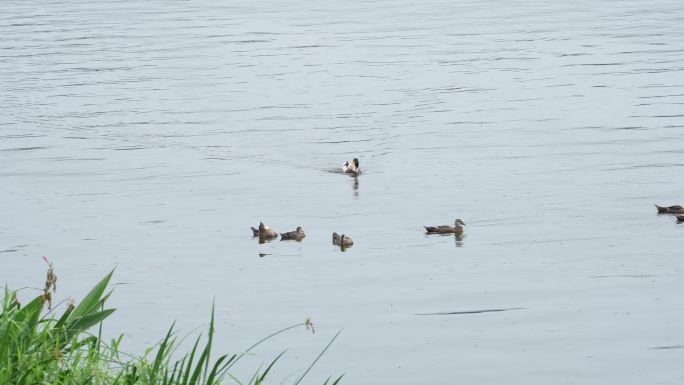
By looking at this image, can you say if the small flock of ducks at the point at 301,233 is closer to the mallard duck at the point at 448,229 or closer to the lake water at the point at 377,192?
the mallard duck at the point at 448,229

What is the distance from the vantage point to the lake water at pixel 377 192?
617 inches

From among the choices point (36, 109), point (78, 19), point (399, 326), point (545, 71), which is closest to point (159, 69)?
point (36, 109)

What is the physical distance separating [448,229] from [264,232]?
294cm

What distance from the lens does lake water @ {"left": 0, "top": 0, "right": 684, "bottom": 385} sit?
1568cm

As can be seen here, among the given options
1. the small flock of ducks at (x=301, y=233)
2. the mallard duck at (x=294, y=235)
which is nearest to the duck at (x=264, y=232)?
the small flock of ducks at (x=301, y=233)

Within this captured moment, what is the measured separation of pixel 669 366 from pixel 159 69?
113 feet

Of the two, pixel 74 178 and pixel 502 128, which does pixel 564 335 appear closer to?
pixel 74 178

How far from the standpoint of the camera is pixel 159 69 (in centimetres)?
4656

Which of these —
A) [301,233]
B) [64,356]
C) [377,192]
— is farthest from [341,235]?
[64,356]

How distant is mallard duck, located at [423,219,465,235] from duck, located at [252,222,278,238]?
251 cm

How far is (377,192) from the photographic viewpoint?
25.5 meters

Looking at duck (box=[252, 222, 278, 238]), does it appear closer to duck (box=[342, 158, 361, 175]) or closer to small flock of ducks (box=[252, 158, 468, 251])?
small flock of ducks (box=[252, 158, 468, 251])

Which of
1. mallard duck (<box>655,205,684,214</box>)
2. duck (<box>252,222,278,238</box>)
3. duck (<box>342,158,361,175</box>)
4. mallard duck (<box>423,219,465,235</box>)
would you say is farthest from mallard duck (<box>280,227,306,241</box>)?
duck (<box>342,158,361,175</box>)

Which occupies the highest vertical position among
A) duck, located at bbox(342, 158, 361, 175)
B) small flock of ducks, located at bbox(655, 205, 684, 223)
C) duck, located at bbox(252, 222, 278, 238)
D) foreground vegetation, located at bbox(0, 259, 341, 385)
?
duck, located at bbox(342, 158, 361, 175)
